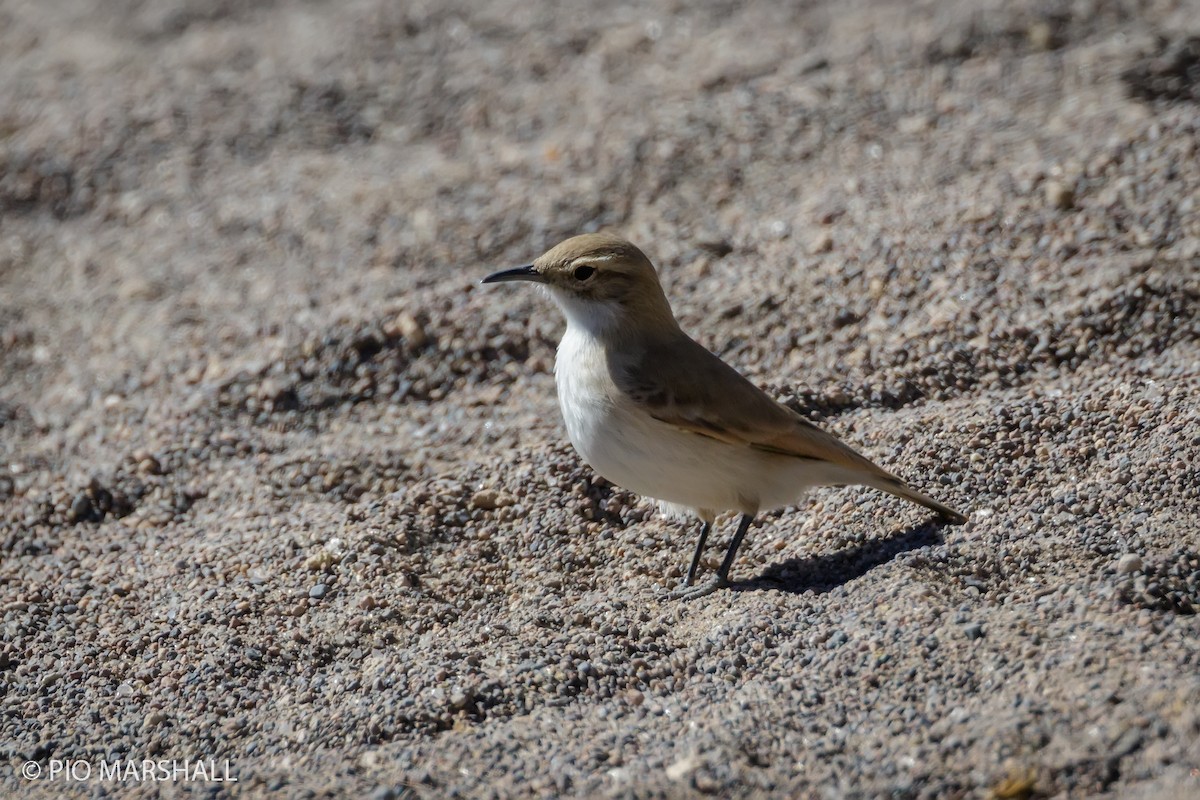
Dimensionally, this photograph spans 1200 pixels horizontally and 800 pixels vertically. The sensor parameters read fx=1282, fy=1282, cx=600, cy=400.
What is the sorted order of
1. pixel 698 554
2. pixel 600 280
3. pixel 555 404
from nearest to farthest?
pixel 698 554
pixel 600 280
pixel 555 404

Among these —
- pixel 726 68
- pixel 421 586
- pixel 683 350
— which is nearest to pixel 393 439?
pixel 421 586

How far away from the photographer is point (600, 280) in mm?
5410

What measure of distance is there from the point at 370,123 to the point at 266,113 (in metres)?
0.79

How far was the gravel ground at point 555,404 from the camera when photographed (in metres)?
4.17

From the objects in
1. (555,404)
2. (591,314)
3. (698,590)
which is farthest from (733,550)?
(555,404)

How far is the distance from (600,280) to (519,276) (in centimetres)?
35

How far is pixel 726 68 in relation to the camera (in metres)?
8.87

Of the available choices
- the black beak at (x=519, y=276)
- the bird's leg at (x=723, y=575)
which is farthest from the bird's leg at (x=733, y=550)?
the black beak at (x=519, y=276)

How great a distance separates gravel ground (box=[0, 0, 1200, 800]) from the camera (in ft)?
13.7

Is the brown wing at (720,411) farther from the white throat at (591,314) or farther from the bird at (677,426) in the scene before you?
the white throat at (591,314)

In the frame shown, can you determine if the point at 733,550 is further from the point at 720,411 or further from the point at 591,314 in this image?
the point at 591,314

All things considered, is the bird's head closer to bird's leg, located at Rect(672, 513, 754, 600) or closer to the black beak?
the black beak

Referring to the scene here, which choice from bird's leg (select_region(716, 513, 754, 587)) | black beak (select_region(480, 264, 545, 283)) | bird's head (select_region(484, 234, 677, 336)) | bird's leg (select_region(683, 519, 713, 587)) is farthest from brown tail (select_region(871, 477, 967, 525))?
black beak (select_region(480, 264, 545, 283))

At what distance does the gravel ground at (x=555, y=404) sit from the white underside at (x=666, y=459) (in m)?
0.33
